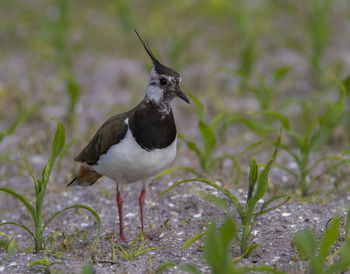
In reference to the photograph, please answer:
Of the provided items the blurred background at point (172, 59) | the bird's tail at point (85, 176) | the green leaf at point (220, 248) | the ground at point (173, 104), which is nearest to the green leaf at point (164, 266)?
the ground at point (173, 104)

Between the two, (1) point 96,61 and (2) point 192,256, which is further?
(1) point 96,61

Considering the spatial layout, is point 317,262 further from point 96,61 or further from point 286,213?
point 96,61

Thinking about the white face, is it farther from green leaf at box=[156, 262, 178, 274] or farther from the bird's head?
green leaf at box=[156, 262, 178, 274]

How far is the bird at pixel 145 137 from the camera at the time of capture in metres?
4.04

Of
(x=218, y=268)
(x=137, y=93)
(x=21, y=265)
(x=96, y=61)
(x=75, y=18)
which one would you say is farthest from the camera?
(x=75, y=18)

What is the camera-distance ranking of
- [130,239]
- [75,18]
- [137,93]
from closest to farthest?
[130,239] → [137,93] → [75,18]

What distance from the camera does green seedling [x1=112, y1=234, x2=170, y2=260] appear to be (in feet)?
13.0

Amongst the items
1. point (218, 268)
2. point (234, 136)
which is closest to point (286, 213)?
point (218, 268)

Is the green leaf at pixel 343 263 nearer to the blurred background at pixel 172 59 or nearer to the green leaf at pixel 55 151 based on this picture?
the green leaf at pixel 55 151

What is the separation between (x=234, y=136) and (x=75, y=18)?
4.27 metres

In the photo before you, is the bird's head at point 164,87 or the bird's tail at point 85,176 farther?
the bird's tail at point 85,176

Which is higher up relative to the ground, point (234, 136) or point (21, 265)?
point (234, 136)

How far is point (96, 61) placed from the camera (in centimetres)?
862

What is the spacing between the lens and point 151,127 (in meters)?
4.06
